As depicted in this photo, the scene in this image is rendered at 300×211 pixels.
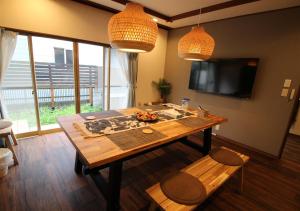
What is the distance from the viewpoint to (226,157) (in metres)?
1.97

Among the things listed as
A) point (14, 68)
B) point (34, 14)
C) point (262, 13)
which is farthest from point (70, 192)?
point (262, 13)

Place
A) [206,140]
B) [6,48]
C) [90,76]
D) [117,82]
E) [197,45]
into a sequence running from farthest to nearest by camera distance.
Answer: [117,82] → [90,76] → [206,140] → [6,48] → [197,45]

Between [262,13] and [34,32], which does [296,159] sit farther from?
[34,32]

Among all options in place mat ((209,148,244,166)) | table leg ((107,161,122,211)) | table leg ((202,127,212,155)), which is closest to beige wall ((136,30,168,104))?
table leg ((202,127,212,155))

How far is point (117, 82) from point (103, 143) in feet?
9.47

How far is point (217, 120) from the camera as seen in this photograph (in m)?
2.31

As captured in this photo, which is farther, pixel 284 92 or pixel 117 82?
pixel 117 82

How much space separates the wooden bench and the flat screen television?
5.47 feet

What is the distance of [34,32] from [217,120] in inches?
131

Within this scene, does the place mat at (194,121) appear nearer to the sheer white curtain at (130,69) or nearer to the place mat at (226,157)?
the place mat at (226,157)

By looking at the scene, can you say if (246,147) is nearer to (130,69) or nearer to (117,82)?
(130,69)

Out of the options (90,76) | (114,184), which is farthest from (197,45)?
(90,76)

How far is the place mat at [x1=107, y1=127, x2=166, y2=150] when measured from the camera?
4.61 ft

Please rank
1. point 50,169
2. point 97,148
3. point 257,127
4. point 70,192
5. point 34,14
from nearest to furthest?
point 97,148
point 70,192
point 50,169
point 34,14
point 257,127
